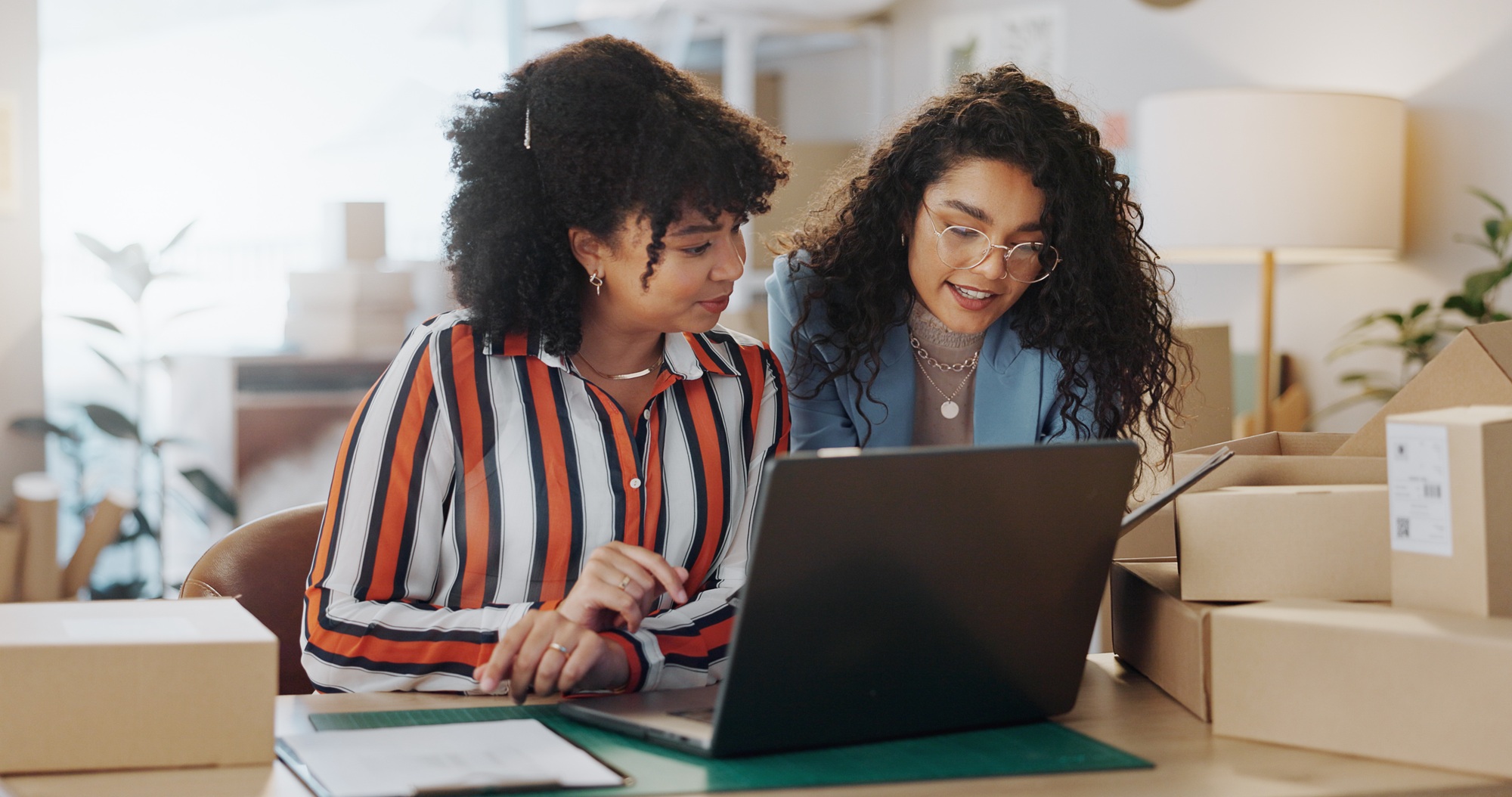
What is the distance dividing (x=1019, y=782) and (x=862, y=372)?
30.8 inches

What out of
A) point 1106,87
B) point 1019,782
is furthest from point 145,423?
point 1019,782

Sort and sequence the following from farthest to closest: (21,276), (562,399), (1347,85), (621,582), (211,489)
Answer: (211,489) < (21,276) < (1347,85) < (562,399) < (621,582)

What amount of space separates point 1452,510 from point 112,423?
127 inches

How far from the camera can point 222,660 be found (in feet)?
2.92

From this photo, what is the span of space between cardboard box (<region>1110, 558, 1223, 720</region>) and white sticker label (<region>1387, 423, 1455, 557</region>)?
0.15 m

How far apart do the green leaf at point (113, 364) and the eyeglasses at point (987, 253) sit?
2.65 meters

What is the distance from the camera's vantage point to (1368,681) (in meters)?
0.95

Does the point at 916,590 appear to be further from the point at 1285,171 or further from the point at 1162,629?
the point at 1285,171

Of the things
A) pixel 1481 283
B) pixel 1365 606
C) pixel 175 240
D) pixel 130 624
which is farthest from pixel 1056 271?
pixel 175 240

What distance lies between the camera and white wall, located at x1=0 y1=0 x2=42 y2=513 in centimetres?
334

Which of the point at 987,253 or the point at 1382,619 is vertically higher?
the point at 987,253

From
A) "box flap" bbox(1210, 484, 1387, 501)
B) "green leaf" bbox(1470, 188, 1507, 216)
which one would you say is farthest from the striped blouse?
"green leaf" bbox(1470, 188, 1507, 216)

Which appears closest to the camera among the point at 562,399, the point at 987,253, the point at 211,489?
the point at 562,399

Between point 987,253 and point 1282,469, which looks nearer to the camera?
point 1282,469
